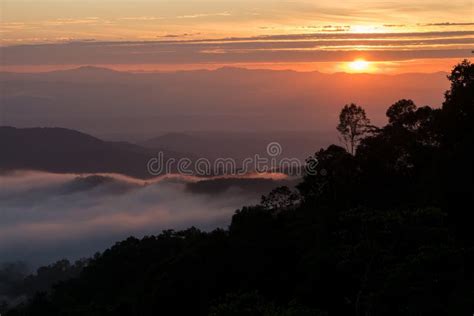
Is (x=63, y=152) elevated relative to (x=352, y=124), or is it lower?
elevated

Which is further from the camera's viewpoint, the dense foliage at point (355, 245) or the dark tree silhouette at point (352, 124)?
the dark tree silhouette at point (352, 124)

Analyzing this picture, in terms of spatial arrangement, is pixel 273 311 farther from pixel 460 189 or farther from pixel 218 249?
pixel 218 249

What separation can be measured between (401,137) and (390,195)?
11.4 ft

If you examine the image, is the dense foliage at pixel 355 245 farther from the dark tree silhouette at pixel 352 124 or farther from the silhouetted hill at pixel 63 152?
the silhouetted hill at pixel 63 152

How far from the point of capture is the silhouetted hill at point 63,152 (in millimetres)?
159750

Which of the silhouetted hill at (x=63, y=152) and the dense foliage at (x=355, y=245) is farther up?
the silhouetted hill at (x=63, y=152)
